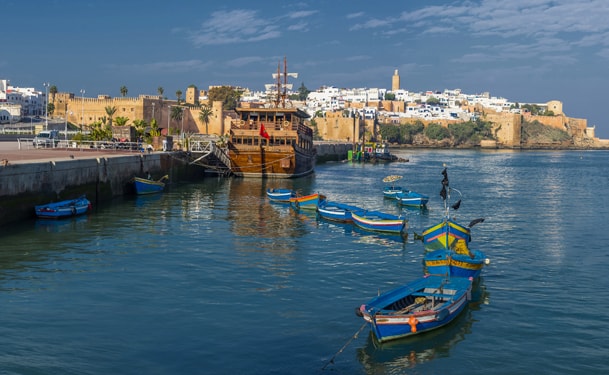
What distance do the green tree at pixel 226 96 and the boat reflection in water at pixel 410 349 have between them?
137 metres

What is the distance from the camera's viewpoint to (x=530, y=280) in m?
22.6

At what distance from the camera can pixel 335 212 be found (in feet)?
117

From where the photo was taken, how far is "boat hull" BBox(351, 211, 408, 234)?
3175cm

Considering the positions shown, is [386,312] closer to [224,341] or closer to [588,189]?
[224,341]

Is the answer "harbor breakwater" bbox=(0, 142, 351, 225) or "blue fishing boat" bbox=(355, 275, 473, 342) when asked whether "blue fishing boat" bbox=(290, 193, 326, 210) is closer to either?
"harbor breakwater" bbox=(0, 142, 351, 225)

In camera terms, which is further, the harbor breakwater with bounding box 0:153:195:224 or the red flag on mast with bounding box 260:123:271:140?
the red flag on mast with bounding box 260:123:271:140

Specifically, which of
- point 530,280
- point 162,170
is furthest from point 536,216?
point 162,170

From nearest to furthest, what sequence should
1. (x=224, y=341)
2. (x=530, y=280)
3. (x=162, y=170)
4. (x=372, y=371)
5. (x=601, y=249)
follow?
(x=372, y=371) < (x=224, y=341) < (x=530, y=280) < (x=601, y=249) < (x=162, y=170)

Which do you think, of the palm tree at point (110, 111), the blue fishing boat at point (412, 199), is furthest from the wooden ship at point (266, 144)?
the palm tree at point (110, 111)

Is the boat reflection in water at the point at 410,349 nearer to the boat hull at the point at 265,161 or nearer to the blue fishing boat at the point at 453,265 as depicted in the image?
the blue fishing boat at the point at 453,265

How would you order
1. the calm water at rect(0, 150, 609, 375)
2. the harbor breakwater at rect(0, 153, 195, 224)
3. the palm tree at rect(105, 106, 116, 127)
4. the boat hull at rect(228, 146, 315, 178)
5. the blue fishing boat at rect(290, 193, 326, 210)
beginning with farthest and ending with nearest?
the palm tree at rect(105, 106, 116, 127)
the boat hull at rect(228, 146, 315, 178)
the blue fishing boat at rect(290, 193, 326, 210)
the harbor breakwater at rect(0, 153, 195, 224)
the calm water at rect(0, 150, 609, 375)

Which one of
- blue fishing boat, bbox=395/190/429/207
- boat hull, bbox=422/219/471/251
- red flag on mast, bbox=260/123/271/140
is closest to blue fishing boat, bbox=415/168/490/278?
boat hull, bbox=422/219/471/251

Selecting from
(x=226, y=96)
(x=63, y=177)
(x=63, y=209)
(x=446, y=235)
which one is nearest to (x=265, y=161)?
(x=63, y=177)

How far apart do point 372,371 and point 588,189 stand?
185ft
